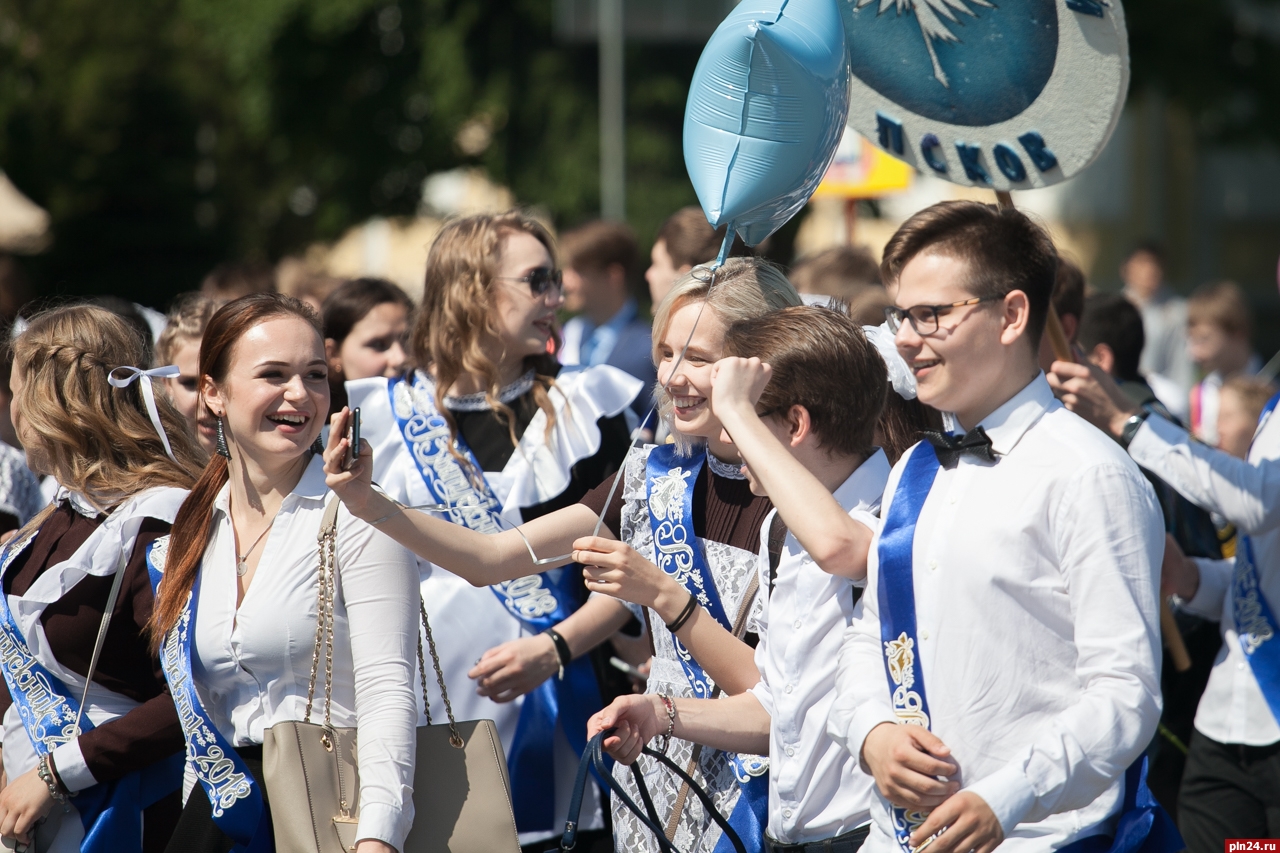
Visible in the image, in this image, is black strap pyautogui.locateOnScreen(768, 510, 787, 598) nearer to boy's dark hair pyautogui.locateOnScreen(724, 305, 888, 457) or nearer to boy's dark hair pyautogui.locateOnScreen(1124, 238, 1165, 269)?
boy's dark hair pyautogui.locateOnScreen(724, 305, 888, 457)

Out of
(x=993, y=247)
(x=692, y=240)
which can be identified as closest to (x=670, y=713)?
(x=993, y=247)

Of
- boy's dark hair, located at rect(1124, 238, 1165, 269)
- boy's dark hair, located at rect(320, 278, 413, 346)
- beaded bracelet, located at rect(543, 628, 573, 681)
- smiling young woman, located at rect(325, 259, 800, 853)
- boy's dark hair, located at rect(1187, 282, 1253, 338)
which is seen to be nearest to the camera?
smiling young woman, located at rect(325, 259, 800, 853)

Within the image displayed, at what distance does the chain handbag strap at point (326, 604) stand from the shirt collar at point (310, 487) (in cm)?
16

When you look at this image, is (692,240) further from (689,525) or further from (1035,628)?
(1035,628)

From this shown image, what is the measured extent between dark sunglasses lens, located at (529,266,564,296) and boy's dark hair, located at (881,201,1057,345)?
5.34ft

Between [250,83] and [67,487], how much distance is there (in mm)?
14447

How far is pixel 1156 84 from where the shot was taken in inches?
655

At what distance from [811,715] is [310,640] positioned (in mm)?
1004

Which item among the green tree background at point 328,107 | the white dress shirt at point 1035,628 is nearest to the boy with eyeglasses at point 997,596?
the white dress shirt at point 1035,628

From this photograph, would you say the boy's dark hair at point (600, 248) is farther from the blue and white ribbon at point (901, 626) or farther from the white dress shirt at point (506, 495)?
the blue and white ribbon at point (901, 626)

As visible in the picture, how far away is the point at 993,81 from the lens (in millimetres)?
2998

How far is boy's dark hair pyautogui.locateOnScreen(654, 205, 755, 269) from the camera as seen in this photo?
4.50 meters

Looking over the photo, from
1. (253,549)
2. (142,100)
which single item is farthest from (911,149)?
(142,100)

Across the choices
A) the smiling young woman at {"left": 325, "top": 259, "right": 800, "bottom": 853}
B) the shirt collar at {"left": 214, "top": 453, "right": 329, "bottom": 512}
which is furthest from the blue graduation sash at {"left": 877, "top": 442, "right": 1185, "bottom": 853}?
the shirt collar at {"left": 214, "top": 453, "right": 329, "bottom": 512}
